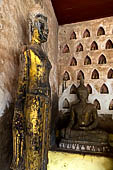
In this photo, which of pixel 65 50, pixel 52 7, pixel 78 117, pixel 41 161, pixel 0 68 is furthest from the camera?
pixel 65 50

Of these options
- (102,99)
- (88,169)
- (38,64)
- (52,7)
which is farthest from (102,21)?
(88,169)

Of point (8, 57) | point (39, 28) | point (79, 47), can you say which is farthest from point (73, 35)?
point (8, 57)

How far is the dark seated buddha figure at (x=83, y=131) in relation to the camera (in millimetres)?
2385

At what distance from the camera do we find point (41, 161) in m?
1.42

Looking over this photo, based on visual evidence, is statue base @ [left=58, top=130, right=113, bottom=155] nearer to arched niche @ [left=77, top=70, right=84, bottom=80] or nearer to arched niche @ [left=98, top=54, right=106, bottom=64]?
arched niche @ [left=77, top=70, right=84, bottom=80]

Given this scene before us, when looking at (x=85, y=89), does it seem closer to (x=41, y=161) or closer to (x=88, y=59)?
(x=88, y=59)

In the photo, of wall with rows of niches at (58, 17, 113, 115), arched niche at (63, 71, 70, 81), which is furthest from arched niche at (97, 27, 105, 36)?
arched niche at (63, 71, 70, 81)

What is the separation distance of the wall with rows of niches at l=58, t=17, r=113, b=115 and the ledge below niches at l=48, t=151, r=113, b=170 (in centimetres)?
110

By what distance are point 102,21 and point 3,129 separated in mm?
2680

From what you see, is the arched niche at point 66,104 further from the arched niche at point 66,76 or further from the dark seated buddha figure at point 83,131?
the arched niche at point 66,76

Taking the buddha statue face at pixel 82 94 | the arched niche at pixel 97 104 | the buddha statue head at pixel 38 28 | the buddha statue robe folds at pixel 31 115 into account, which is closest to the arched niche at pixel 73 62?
the buddha statue face at pixel 82 94

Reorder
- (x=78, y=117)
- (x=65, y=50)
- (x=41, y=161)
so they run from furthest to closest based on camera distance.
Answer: (x=65, y=50), (x=78, y=117), (x=41, y=161)

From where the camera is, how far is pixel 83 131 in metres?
2.49

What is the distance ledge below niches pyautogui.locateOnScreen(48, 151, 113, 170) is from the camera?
6.52ft
